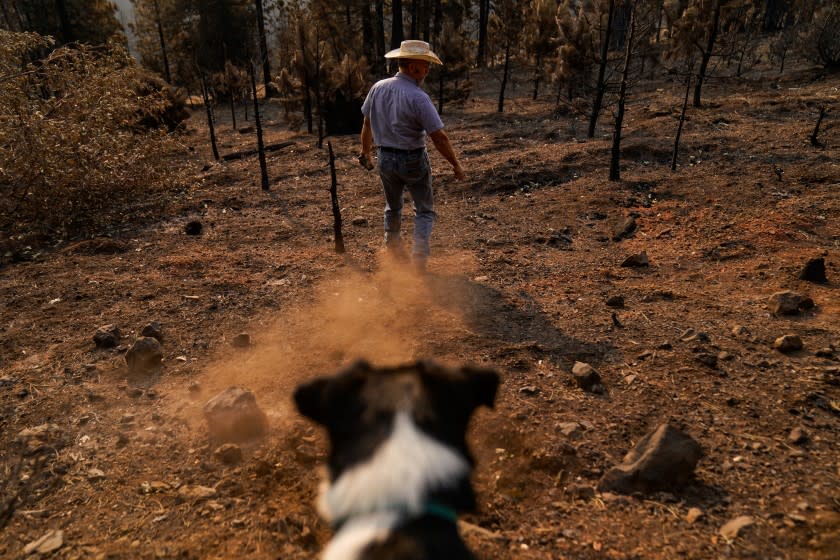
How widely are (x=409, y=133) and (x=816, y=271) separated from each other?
13.5ft

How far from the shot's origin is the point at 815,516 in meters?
2.28

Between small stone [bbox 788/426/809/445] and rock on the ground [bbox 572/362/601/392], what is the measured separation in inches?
42.8

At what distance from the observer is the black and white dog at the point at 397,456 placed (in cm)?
147

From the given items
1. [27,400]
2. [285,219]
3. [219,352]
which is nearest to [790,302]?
[219,352]

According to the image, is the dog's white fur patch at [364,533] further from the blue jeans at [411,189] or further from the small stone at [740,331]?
the blue jeans at [411,189]

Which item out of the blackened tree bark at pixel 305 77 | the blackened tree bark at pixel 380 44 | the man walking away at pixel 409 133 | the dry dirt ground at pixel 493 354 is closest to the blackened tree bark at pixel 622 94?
the dry dirt ground at pixel 493 354

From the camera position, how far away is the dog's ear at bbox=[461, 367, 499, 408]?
70.6 inches

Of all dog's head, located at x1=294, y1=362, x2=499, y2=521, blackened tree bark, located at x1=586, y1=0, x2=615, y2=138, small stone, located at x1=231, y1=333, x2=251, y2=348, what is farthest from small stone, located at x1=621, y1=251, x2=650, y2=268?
blackened tree bark, located at x1=586, y1=0, x2=615, y2=138

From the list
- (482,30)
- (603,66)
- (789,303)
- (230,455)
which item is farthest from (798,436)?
(482,30)

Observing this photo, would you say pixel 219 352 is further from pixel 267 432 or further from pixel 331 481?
pixel 331 481

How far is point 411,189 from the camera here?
16.7 feet

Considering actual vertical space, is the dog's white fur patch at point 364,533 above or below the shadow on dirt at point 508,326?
above

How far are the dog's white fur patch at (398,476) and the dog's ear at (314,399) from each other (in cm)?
27

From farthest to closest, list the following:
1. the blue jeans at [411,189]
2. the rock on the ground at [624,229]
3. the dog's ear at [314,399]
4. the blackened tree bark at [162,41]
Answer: the blackened tree bark at [162,41], the rock on the ground at [624,229], the blue jeans at [411,189], the dog's ear at [314,399]
